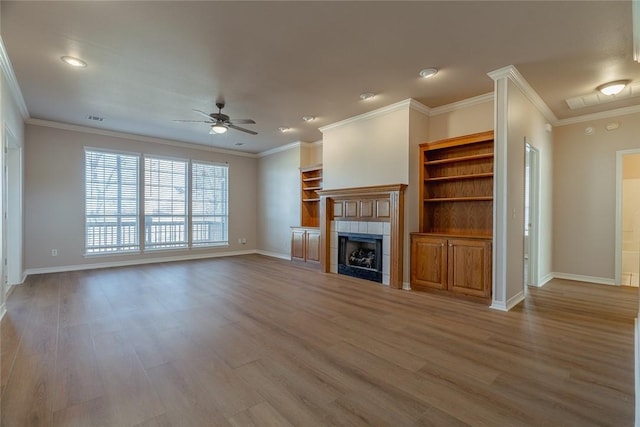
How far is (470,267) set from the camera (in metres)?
3.98

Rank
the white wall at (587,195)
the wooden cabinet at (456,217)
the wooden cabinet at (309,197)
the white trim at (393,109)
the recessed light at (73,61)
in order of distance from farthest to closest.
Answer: the wooden cabinet at (309,197), the white wall at (587,195), the white trim at (393,109), the wooden cabinet at (456,217), the recessed light at (73,61)

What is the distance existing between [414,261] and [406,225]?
1.87 feet

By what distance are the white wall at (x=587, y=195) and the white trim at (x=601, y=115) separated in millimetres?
52

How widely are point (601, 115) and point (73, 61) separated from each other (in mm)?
7680

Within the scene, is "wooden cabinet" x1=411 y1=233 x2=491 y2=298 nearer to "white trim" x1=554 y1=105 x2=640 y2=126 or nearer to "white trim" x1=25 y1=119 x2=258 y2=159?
"white trim" x1=554 y1=105 x2=640 y2=126

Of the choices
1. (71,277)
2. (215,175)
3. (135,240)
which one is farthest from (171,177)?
(71,277)

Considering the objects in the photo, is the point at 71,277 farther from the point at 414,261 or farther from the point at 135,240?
the point at 414,261

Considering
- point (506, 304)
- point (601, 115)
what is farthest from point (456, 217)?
point (601, 115)

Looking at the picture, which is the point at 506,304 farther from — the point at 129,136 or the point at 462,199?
the point at 129,136

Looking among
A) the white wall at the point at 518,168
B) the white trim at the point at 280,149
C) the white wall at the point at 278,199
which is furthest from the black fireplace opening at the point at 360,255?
the white trim at the point at 280,149

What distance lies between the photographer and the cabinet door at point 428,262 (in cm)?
428

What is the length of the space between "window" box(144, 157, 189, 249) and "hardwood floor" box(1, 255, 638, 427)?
2.92 meters

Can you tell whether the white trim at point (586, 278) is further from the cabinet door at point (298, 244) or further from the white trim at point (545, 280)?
the cabinet door at point (298, 244)

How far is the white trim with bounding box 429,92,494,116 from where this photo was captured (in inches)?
173
